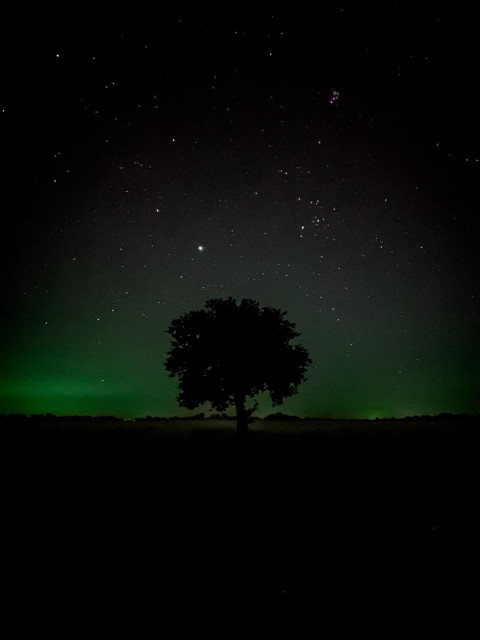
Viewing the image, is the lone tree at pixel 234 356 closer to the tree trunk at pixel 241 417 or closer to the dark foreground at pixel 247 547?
the tree trunk at pixel 241 417

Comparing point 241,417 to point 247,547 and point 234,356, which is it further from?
point 247,547

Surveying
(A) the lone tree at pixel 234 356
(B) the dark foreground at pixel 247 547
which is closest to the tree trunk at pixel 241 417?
(A) the lone tree at pixel 234 356

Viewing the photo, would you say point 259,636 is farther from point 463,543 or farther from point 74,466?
point 74,466

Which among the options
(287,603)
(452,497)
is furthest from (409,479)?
(287,603)

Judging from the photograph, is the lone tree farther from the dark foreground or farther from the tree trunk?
the dark foreground

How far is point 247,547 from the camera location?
5527 mm

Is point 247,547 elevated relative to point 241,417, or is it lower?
lower

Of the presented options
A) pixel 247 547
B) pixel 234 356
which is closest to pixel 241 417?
pixel 234 356

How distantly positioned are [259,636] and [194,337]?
62.7ft

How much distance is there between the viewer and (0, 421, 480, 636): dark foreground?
13.3ft

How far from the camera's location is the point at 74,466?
1283cm

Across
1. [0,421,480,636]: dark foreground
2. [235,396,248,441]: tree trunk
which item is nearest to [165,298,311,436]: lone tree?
[235,396,248,441]: tree trunk

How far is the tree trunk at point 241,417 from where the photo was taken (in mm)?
20591

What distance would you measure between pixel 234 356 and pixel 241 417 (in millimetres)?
3978
